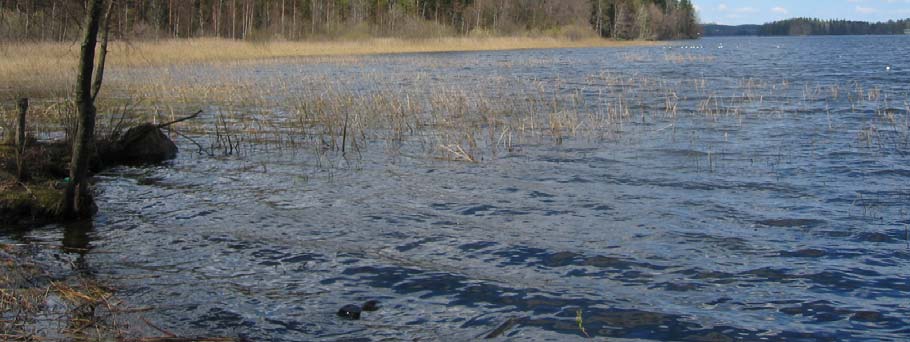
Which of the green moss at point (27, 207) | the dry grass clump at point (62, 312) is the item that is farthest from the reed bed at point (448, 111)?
the dry grass clump at point (62, 312)

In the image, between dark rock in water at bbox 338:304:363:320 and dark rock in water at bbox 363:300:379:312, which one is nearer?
dark rock in water at bbox 338:304:363:320

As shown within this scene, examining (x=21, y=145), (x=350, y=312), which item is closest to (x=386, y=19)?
(x=21, y=145)

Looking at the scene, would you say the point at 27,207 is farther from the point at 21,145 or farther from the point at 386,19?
the point at 386,19

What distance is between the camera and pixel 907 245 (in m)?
8.09

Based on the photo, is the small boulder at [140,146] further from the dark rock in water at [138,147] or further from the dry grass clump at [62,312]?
the dry grass clump at [62,312]

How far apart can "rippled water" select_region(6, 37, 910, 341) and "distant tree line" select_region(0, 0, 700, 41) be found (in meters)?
26.8

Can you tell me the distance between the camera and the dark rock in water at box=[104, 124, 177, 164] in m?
13.3

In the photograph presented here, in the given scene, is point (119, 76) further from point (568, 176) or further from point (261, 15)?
point (261, 15)

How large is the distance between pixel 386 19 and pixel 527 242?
80.8 meters

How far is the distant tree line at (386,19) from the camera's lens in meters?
65.3

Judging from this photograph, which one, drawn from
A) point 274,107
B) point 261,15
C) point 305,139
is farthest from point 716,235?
point 261,15

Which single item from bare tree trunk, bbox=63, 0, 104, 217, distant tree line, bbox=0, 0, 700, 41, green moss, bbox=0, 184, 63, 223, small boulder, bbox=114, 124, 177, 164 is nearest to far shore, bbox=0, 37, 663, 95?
small boulder, bbox=114, 124, 177, 164

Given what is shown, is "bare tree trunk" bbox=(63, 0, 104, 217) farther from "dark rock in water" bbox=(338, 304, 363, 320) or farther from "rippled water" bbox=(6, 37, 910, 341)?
"dark rock in water" bbox=(338, 304, 363, 320)

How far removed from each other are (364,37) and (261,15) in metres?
12.2
